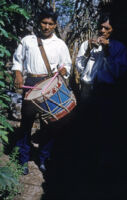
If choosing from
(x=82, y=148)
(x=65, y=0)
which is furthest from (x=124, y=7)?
(x=65, y=0)

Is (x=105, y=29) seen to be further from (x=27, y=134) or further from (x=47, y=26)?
(x=27, y=134)

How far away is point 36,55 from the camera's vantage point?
3.58m

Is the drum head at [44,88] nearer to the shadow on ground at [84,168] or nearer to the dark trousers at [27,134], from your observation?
the dark trousers at [27,134]

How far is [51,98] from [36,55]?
69 centimetres

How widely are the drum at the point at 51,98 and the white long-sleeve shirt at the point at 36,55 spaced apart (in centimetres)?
32

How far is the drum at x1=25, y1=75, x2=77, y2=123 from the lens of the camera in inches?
129

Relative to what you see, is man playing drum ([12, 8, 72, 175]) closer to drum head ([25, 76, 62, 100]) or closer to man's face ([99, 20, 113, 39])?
drum head ([25, 76, 62, 100])

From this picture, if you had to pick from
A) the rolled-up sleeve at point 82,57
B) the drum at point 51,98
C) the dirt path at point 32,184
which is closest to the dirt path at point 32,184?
the dirt path at point 32,184

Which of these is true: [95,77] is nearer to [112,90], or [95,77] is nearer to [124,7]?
[112,90]

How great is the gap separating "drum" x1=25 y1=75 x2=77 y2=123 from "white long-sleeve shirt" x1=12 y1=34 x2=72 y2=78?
1.05 feet

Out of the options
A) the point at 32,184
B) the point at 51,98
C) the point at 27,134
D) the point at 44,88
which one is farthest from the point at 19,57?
the point at 32,184

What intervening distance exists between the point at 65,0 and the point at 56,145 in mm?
5084

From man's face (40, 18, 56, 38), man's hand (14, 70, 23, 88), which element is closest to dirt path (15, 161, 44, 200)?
man's hand (14, 70, 23, 88)

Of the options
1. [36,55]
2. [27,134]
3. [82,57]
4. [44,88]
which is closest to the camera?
[44,88]
